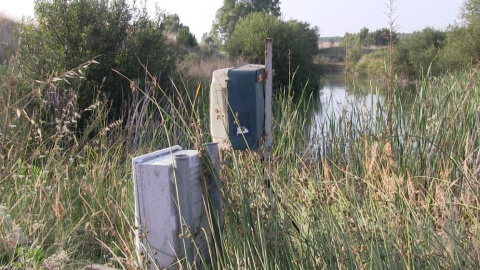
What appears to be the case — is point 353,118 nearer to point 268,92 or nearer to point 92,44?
point 268,92

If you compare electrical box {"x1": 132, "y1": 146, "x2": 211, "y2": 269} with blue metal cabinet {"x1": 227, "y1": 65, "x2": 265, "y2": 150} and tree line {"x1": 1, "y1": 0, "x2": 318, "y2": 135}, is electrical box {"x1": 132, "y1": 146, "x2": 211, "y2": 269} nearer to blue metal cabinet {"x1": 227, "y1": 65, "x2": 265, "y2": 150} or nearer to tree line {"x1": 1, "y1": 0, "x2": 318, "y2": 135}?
blue metal cabinet {"x1": 227, "y1": 65, "x2": 265, "y2": 150}

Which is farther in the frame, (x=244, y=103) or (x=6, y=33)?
(x=6, y=33)

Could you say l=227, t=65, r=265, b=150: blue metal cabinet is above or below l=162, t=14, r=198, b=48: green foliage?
below

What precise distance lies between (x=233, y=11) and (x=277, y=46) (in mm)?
27677

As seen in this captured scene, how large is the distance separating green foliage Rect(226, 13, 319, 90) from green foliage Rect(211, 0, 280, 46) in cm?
2312

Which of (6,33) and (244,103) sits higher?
(6,33)

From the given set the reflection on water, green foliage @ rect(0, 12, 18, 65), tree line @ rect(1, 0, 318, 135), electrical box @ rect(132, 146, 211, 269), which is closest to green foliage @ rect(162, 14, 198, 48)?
tree line @ rect(1, 0, 318, 135)

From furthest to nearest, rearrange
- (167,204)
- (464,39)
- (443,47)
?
1. (443,47)
2. (464,39)
3. (167,204)

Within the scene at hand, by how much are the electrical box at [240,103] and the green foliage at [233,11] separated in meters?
41.0

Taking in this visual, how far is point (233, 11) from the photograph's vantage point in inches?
1767

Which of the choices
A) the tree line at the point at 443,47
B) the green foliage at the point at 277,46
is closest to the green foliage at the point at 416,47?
the tree line at the point at 443,47

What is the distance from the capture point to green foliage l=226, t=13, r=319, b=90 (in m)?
18.0

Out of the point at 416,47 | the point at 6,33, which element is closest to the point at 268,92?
the point at 6,33

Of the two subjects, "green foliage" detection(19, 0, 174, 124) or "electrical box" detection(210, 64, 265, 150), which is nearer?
"electrical box" detection(210, 64, 265, 150)
